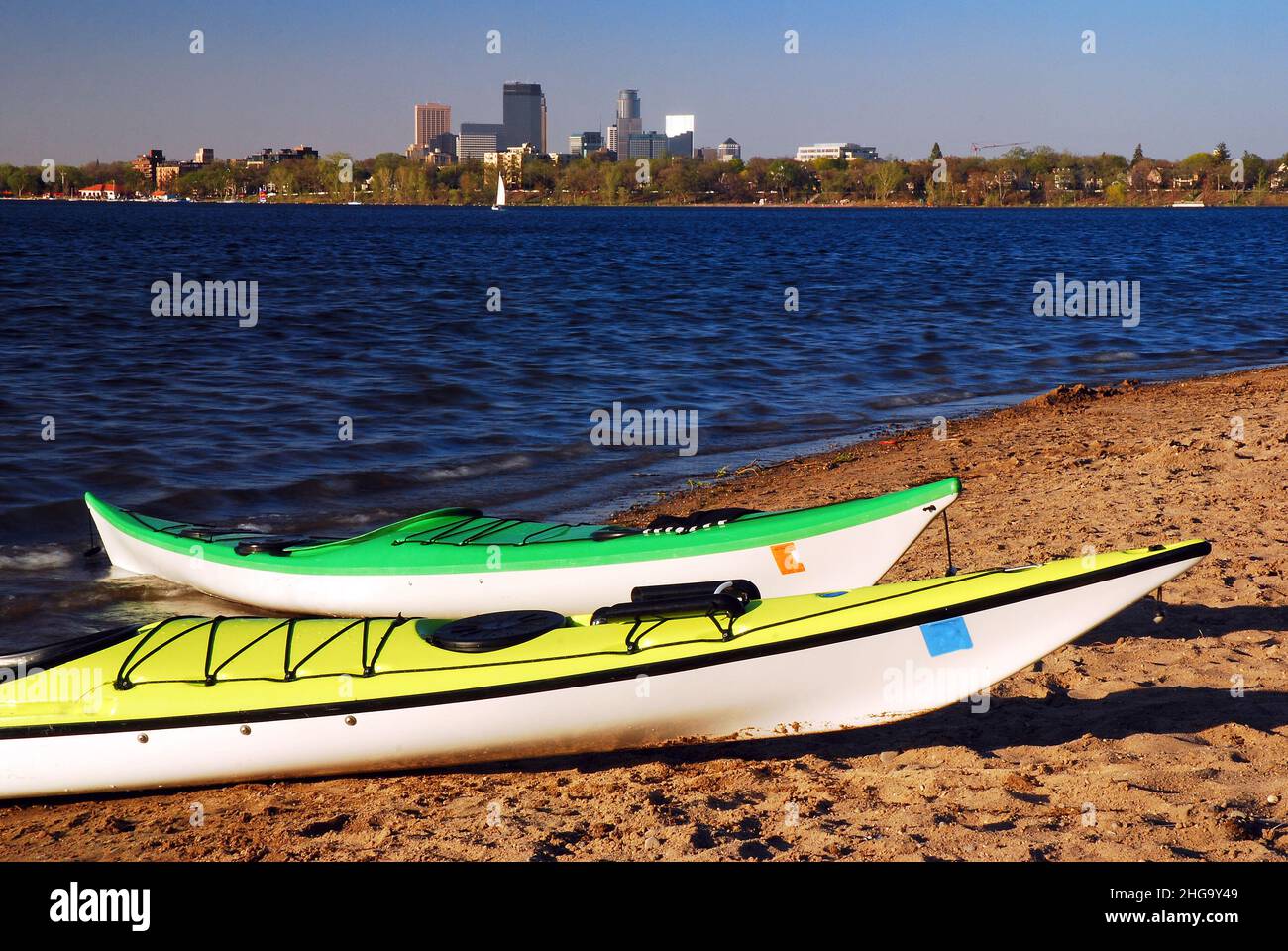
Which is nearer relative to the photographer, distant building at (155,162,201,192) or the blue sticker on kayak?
the blue sticker on kayak

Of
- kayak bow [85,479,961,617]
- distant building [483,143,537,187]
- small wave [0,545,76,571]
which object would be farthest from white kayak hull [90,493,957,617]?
distant building [483,143,537,187]

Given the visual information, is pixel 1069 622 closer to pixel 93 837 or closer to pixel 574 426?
pixel 93 837

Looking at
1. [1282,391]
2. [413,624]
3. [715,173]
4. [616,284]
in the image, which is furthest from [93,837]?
[715,173]

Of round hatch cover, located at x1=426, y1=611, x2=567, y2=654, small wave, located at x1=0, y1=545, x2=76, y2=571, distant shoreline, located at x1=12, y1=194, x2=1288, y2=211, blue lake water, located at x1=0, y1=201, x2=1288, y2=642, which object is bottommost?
small wave, located at x1=0, y1=545, x2=76, y2=571

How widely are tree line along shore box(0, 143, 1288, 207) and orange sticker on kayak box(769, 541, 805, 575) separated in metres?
151

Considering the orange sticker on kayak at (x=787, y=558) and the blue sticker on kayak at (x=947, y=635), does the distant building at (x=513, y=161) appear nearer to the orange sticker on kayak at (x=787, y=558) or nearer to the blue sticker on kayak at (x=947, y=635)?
the orange sticker on kayak at (x=787, y=558)

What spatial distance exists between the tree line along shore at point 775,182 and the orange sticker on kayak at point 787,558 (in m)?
151

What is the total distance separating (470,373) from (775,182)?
15635cm

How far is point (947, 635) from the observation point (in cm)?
445

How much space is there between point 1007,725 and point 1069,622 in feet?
2.15

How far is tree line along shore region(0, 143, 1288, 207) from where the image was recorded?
155500 millimetres

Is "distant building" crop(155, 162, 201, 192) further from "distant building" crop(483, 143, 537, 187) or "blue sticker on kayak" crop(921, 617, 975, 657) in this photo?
"blue sticker on kayak" crop(921, 617, 975, 657)

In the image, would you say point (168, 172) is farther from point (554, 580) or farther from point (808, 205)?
point (554, 580)

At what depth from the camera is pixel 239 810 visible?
4.64m
